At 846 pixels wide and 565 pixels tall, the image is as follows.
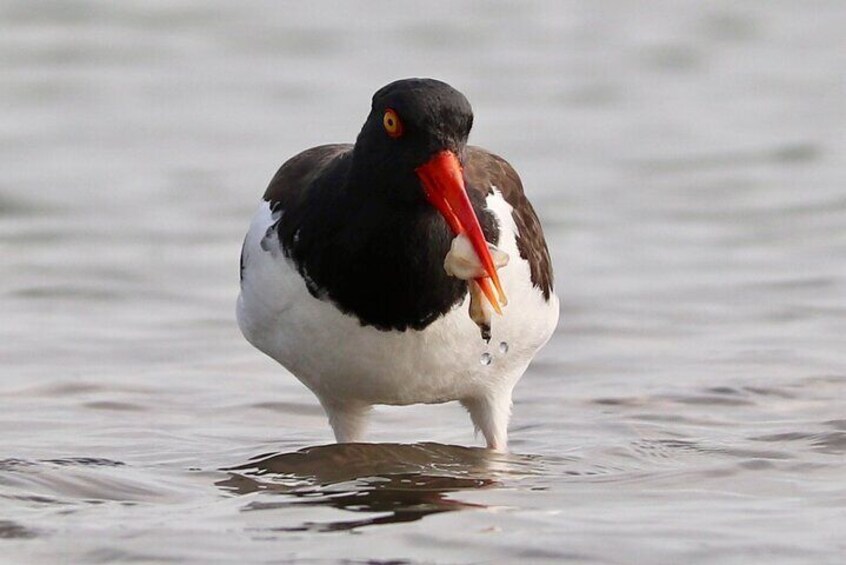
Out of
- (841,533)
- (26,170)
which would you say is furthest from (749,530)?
(26,170)

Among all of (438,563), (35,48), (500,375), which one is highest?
(35,48)

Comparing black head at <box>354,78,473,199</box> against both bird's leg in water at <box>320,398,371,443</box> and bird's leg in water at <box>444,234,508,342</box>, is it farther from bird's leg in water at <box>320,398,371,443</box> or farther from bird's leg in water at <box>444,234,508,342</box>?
bird's leg in water at <box>320,398,371,443</box>

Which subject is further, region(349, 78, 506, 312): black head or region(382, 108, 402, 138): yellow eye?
region(382, 108, 402, 138): yellow eye

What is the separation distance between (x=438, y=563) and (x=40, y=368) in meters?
3.68

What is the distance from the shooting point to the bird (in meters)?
5.71

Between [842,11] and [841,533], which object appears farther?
[842,11]

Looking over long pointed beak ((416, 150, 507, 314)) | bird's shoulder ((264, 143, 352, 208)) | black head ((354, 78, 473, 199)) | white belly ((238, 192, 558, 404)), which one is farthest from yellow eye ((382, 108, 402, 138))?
white belly ((238, 192, 558, 404))

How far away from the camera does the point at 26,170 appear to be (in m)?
12.3

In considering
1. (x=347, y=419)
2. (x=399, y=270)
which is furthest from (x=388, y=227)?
(x=347, y=419)

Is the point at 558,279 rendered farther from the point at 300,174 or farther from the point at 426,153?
the point at 426,153

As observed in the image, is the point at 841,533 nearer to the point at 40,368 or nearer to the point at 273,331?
the point at 273,331

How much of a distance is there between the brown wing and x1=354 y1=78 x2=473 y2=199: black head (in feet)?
1.82

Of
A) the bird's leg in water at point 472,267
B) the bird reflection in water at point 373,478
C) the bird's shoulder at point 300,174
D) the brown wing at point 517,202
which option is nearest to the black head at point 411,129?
the bird's leg in water at point 472,267

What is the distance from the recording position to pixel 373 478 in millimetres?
6262
